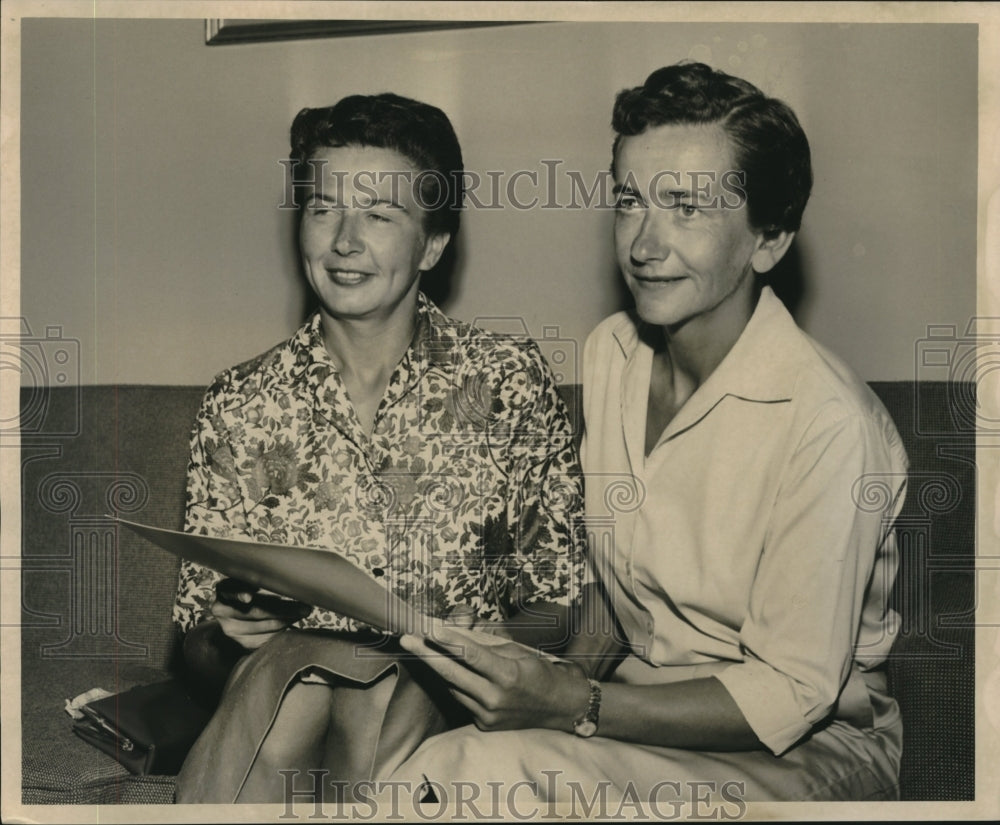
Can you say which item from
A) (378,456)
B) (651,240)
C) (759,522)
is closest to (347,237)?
(378,456)

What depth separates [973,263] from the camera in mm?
1991

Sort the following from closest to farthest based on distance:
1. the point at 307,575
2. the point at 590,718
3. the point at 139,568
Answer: the point at 307,575, the point at 590,718, the point at 139,568

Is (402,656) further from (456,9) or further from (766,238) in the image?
(456,9)

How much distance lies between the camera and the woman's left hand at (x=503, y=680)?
1793 mm

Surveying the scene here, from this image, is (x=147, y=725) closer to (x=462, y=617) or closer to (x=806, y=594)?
(x=462, y=617)

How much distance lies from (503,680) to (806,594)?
528 mm

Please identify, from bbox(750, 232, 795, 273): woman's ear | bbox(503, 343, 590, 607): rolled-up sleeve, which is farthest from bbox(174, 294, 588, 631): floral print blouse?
bbox(750, 232, 795, 273): woman's ear

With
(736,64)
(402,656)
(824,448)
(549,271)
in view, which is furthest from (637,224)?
(402,656)

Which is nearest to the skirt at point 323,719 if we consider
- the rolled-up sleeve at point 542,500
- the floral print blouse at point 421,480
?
the floral print blouse at point 421,480

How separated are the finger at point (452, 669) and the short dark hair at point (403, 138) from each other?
2.32 feet

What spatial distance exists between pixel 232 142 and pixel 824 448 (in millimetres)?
1156

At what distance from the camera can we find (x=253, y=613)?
6.18ft

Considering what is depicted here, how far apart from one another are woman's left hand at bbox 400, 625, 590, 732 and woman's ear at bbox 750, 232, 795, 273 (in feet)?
2.49

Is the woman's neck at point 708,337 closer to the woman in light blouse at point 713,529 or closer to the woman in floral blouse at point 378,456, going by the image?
the woman in light blouse at point 713,529
